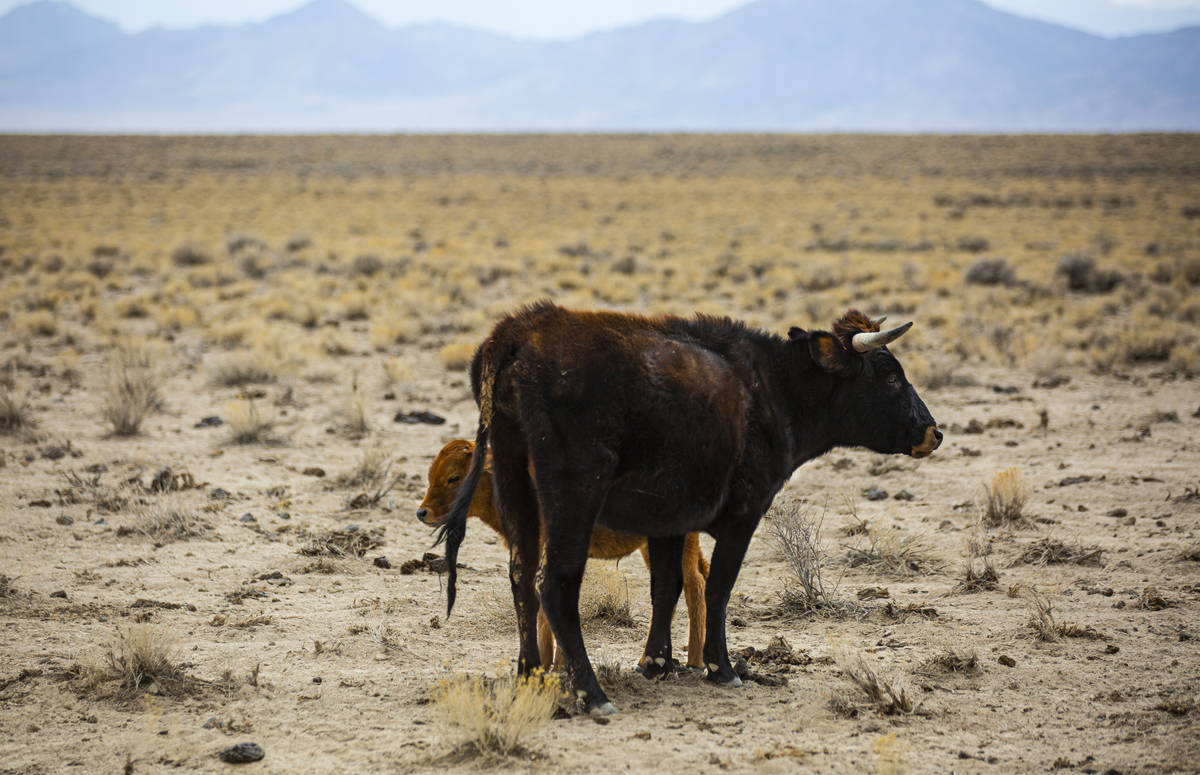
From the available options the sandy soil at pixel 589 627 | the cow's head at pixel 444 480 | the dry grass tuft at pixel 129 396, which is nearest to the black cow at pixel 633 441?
the sandy soil at pixel 589 627

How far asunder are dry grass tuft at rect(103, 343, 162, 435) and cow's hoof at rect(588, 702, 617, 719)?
28.2 feet

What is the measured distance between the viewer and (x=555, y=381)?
16.1 feet

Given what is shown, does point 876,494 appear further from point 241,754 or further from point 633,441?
point 241,754

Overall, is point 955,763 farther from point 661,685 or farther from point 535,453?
point 535,453

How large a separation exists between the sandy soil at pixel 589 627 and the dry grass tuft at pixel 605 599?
156mm

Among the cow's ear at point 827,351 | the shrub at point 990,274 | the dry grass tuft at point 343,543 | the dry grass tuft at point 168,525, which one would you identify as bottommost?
the dry grass tuft at point 343,543

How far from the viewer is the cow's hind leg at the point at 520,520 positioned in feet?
16.9

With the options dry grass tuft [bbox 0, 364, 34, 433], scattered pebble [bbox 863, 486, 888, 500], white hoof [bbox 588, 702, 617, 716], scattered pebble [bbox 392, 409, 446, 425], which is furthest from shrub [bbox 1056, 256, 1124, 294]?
white hoof [bbox 588, 702, 617, 716]

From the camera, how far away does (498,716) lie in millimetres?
4863

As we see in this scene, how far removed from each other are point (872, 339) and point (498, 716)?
285 cm

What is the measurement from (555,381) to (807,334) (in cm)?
177

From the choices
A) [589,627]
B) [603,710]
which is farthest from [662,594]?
[589,627]

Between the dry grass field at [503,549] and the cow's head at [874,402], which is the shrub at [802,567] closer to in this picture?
the dry grass field at [503,549]

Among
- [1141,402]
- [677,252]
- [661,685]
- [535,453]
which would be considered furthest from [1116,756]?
[677,252]
